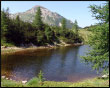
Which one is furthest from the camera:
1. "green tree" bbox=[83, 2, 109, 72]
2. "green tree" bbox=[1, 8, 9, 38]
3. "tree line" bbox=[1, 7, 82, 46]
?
"tree line" bbox=[1, 7, 82, 46]

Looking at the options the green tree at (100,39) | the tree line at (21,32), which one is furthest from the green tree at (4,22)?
the green tree at (100,39)

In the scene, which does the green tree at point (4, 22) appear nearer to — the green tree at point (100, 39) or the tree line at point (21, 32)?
the tree line at point (21, 32)

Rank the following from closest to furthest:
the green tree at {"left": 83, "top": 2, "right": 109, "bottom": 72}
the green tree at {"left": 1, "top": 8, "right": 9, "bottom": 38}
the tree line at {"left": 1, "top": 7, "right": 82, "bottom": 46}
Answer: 1. the green tree at {"left": 83, "top": 2, "right": 109, "bottom": 72}
2. the green tree at {"left": 1, "top": 8, "right": 9, "bottom": 38}
3. the tree line at {"left": 1, "top": 7, "right": 82, "bottom": 46}

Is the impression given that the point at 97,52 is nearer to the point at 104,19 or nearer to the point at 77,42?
the point at 104,19

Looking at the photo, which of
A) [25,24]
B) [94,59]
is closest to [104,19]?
[94,59]

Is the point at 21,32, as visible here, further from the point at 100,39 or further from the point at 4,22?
the point at 100,39

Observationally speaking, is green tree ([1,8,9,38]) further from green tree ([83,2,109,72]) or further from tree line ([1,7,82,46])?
green tree ([83,2,109,72])

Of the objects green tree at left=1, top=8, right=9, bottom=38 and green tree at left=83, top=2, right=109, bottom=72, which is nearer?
green tree at left=83, top=2, right=109, bottom=72

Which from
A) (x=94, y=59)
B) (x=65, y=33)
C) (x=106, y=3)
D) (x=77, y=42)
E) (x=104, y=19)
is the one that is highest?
(x=106, y=3)

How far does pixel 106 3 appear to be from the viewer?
47.9 ft

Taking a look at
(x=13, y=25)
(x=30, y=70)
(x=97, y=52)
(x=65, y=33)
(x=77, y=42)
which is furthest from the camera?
(x=77, y=42)

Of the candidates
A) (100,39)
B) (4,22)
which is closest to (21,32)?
(4,22)

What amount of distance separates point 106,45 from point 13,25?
4786 cm

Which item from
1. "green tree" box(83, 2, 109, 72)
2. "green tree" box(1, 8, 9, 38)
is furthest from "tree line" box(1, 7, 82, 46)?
"green tree" box(83, 2, 109, 72)
